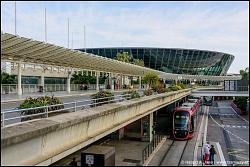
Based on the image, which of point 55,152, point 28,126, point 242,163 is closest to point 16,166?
point 28,126

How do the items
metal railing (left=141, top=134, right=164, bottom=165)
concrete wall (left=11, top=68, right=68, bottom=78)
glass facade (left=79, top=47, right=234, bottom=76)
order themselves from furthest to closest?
glass facade (left=79, top=47, right=234, bottom=76) < concrete wall (left=11, top=68, right=68, bottom=78) < metal railing (left=141, top=134, right=164, bottom=165)

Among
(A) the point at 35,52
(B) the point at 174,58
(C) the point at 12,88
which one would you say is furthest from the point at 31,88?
(B) the point at 174,58

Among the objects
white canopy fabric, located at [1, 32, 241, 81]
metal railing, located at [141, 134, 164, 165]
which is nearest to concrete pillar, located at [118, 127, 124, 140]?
metal railing, located at [141, 134, 164, 165]

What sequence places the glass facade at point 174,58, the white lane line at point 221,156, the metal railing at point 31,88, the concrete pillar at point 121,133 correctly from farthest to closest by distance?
the glass facade at point 174,58 → the metal railing at point 31,88 → the concrete pillar at point 121,133 → the white lane line at point 221,156

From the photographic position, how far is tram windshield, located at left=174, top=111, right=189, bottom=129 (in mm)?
34094

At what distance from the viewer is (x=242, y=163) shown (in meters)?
21.8

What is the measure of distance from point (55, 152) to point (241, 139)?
29.2 meters

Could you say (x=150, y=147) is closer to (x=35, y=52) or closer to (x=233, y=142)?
(x=233, y=142)

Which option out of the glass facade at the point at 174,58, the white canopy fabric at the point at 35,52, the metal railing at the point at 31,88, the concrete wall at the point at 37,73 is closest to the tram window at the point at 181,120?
the white canopy fabric at the point at 35,52

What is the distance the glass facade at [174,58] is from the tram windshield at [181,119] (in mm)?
85590

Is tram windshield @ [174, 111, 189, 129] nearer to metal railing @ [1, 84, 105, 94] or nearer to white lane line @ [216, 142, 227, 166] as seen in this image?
white lane line @ [216, 142, 227, 166]

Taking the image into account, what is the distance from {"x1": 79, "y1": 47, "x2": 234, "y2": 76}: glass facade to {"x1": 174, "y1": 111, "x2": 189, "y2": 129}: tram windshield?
281 feet

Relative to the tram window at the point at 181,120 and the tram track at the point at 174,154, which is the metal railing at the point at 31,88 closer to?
the tram track at the point at 174,154

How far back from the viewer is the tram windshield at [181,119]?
34.1m
